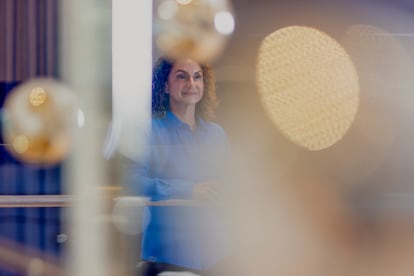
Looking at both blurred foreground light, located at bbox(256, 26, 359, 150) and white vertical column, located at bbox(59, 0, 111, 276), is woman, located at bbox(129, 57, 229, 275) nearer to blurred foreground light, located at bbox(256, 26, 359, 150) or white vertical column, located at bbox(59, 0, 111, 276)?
white vertical column, located at bbox(59, 0, 111, 276)

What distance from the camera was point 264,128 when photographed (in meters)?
2.06

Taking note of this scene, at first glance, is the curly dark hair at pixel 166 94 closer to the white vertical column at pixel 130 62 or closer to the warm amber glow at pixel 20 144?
the white vertical column at pixel 130 62

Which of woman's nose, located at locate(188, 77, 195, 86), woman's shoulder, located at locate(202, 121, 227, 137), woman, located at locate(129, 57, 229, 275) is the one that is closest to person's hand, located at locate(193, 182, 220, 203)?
woman, located at locate(129, 57, 229, 275)

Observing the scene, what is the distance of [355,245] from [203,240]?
773 millimetres

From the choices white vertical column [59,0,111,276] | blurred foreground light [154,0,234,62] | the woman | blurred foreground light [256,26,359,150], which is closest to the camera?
white vertical column [59,0,111,276]

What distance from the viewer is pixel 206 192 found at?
66.4 inches

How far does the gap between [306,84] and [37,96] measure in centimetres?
93

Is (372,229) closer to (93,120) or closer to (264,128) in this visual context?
(264,128)

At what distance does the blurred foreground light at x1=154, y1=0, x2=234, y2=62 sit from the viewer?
146 cm

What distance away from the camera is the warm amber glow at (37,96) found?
1.51 metres

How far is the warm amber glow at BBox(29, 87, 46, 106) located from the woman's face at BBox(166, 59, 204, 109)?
0.33 metres

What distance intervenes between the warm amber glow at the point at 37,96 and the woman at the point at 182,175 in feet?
0.93

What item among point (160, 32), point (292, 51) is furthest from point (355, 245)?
point (160, 32)

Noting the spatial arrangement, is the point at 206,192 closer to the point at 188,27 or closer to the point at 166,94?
the point at 166,94
